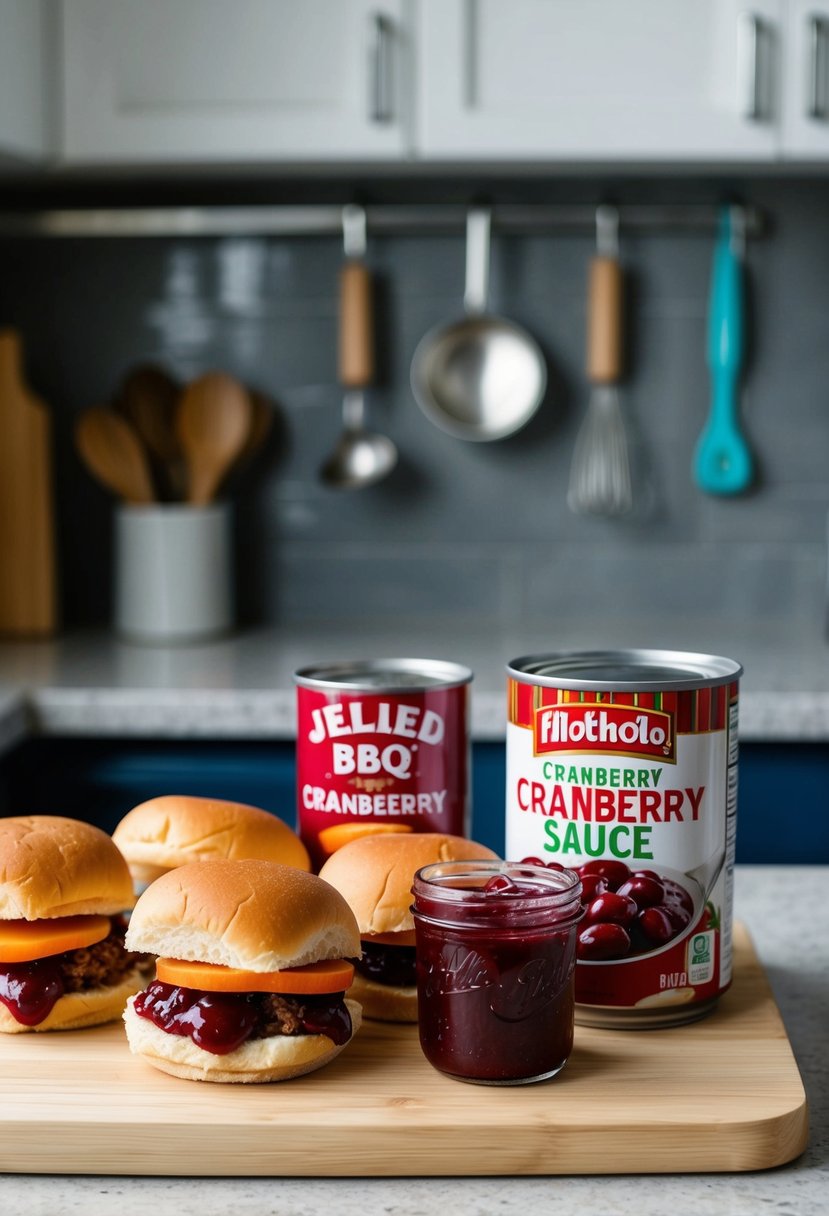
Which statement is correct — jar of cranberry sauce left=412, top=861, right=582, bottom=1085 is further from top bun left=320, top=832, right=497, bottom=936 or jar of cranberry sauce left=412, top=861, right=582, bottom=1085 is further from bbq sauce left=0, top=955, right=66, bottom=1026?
bbq sauce left=0, top=955, right=66, bottom=1026

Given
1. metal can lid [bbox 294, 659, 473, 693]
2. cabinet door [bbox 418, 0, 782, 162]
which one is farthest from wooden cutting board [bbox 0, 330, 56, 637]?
metal can lid [bbox 294, 659, 473, 693]

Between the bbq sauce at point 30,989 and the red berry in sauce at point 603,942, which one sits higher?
the red berry in sauce at point 603,942

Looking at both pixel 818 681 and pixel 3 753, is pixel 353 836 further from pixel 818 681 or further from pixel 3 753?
pixel 818 681

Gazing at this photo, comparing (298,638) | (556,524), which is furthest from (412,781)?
(556,524)

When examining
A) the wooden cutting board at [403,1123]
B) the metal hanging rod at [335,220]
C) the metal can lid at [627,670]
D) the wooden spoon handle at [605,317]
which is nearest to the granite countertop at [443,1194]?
the wooden cutting board at [403,1123]

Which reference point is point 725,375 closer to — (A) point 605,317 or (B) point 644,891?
(A) point 605,317

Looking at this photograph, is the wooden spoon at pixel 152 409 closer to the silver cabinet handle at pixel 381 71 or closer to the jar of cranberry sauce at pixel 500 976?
the silver cabinet handle at pixel 381 71
